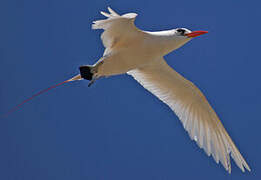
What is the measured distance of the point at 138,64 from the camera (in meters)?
4.49

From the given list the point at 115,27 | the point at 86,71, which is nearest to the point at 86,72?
the point at 86,71

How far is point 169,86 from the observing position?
510 centimetres

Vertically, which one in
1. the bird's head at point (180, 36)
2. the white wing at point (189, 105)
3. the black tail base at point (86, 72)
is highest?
the bird's head at point (180, 36)

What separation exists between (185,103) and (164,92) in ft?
0.88

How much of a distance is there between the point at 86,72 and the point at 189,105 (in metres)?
1.46

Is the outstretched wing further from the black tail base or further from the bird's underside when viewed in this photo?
the black tail base

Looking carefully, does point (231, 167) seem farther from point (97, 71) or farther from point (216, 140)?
point (97, 71)

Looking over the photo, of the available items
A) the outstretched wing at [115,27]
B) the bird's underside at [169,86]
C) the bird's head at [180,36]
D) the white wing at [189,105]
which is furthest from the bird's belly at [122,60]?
the white wing at [189,105]

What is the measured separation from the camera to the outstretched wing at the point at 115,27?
11.7ft

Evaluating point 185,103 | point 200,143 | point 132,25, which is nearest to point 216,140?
point 200,143

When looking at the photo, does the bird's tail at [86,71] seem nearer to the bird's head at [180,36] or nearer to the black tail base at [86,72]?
the black tail base at [86,72]

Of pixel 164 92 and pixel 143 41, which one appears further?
pixel 164 92

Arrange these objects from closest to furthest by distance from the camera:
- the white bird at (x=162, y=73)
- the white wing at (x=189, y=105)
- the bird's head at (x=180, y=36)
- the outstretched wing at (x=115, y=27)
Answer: the outstretched wing at (x=115, y=27), the white bird at (x=162, y=73), the bird's head at (x=180, y=36), the white wing at (x=189, y=105)

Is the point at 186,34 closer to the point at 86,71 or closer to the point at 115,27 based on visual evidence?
the point at 115,27
